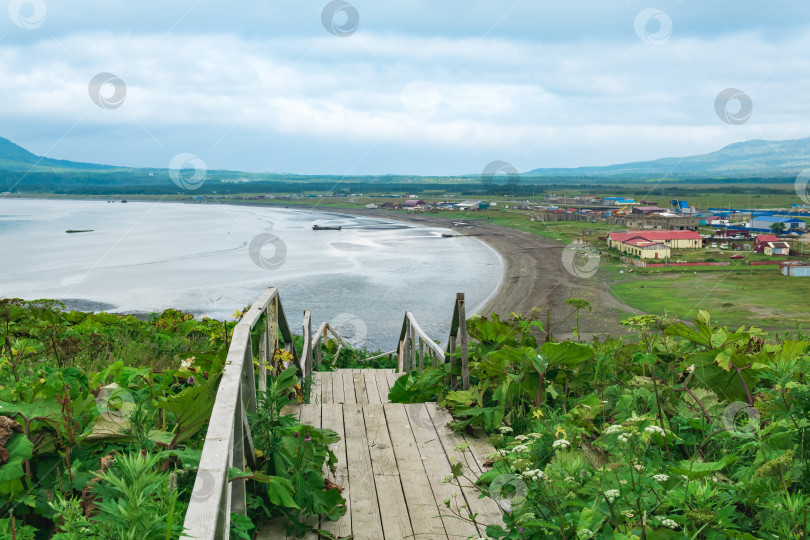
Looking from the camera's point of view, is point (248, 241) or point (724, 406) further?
point (248, 241)

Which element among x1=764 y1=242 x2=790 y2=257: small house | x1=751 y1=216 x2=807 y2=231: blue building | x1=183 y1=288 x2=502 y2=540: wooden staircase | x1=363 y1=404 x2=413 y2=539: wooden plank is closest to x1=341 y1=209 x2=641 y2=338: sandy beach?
x1=183 y1=288 x2=502 y2=540: wooden staircase

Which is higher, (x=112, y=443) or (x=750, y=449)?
(x=112, y=443)

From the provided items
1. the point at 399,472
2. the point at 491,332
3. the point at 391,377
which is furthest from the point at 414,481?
the point at 391,377

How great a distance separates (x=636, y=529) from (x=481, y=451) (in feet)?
6.24

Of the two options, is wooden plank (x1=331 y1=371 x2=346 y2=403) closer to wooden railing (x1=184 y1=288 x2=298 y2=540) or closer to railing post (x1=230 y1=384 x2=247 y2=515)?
wooden railing (x1=184 y1=288 x2=298 y2=540)

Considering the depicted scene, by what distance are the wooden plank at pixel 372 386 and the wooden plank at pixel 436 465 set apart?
1420 mm

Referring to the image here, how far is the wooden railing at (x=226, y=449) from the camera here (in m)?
1.71

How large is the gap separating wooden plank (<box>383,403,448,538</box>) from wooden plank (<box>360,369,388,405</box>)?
166 cm

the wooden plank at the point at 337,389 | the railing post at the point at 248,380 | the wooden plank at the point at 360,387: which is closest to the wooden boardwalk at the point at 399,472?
the railing post at the point at 248,380

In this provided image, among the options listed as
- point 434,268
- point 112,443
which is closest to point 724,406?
point 112,443

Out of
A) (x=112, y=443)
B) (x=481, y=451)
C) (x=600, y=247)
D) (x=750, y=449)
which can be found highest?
(x=112, y=443)

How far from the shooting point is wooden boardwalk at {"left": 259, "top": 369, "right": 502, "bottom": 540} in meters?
3.53

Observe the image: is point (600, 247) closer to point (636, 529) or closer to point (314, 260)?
point (314, 260)

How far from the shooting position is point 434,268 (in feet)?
181
